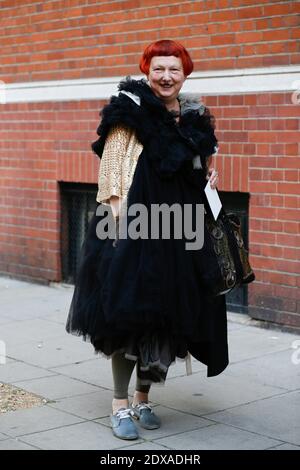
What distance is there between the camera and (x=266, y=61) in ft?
23.6

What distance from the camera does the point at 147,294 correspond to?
4566 millimetres

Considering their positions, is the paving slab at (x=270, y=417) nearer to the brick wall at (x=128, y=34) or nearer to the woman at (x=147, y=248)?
the woman at (x=147, y=248)

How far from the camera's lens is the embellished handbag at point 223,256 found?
4.78 meters

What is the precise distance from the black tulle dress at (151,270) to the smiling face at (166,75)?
0.06 metres

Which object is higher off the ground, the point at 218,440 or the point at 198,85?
the point at 198,85

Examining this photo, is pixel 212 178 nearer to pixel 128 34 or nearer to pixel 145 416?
pixel 145 416

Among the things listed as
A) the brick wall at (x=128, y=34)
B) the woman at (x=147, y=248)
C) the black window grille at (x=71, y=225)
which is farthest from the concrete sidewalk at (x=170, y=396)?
the brick wall at (x=128, y=34)

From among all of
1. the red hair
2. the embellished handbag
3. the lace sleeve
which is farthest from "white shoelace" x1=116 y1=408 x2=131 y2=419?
the red hair

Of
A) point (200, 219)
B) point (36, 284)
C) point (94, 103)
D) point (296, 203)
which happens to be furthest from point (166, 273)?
point (36, 284)

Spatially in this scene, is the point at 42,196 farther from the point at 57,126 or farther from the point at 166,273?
the point at 166,273

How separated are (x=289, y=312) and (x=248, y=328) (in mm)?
436

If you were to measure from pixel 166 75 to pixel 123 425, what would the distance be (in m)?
1.86

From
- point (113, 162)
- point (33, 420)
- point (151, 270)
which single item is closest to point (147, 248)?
point (151, 270)

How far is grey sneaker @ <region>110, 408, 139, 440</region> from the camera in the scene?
4762 millimetres
